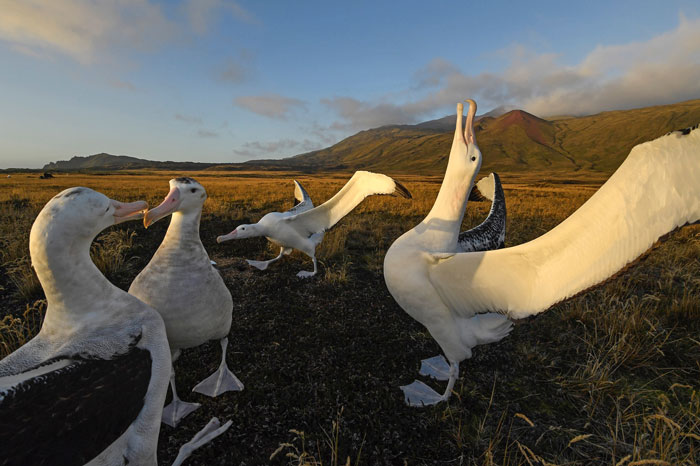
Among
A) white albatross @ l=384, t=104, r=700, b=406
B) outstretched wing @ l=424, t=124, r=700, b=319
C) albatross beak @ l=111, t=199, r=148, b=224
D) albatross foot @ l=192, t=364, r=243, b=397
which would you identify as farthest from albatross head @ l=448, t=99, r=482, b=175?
albatross foot @ l=192, t=364, r=243, b=397

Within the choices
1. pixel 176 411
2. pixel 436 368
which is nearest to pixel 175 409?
pixel 176 411

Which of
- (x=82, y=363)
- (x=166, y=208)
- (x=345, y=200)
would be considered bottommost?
(x=82, y=363)

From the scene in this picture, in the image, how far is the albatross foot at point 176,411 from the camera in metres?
2.60

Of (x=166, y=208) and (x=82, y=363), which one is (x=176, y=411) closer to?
(x=82, y=363)

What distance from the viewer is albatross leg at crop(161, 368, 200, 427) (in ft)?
8.55

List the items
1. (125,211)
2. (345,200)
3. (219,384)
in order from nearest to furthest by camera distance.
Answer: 1. (125,211)
2. (219,384)
3. (345,200)

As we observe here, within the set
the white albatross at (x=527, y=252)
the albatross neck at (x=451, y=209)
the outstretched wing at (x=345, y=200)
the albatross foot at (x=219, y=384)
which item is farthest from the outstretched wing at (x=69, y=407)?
the outstretched wing at (x=345, y=200)

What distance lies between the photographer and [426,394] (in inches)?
118

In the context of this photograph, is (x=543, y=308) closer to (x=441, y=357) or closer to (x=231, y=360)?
(x=441, y=357)

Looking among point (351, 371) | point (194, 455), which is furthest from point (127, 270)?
point (351, 371)

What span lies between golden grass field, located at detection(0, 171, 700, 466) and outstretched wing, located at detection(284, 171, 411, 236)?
1478 millimetres

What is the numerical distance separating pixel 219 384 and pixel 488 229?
379 cm

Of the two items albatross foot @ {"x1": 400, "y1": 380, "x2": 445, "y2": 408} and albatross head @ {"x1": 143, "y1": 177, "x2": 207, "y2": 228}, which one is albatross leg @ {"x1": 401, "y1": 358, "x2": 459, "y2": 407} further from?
albatross head @ {"x1": 143, "y1": 177, "x2": 207, "y2": 228}

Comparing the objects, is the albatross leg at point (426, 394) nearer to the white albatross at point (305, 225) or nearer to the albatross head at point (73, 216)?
the albatross head at point (73, 216)
